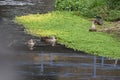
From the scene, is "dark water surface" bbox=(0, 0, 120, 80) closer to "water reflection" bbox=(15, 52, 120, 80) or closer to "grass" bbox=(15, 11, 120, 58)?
"water reflection" bbox=(15, 52, 120, 80)

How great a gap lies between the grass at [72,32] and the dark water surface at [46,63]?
53 centimetres

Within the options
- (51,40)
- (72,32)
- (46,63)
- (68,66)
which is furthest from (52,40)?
(68,66)

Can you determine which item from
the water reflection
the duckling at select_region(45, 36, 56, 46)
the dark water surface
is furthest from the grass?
the water reflection

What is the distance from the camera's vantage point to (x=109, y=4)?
21.3 meters

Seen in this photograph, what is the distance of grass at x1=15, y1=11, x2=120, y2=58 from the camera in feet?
48.3

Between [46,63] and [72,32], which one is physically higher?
[72,32]

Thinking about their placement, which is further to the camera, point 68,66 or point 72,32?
point 72,32

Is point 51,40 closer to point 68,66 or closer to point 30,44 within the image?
point 30,44

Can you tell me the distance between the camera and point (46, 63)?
1311 centimetres

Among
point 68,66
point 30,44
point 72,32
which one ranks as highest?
point 72,32

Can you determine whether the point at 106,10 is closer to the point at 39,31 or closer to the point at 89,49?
the point at 39,31

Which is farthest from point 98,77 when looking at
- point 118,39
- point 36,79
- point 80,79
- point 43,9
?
point 43,9

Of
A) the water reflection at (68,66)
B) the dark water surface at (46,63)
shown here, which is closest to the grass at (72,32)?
the dark water surface at (46,63)

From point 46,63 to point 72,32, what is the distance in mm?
4174
